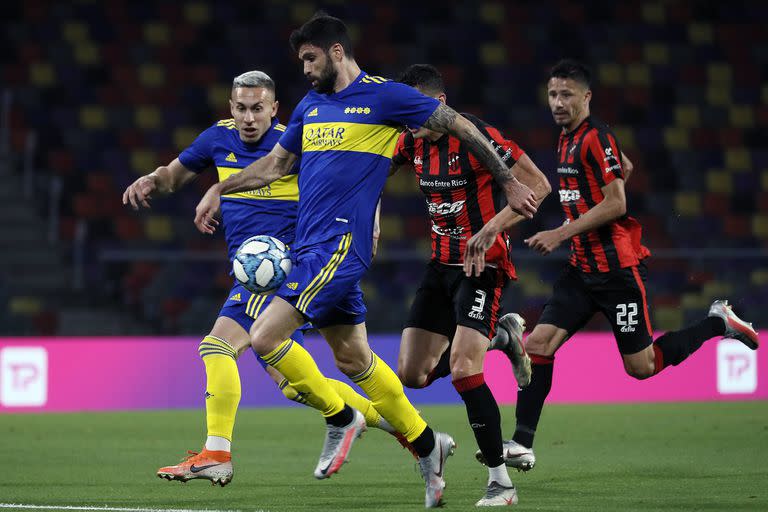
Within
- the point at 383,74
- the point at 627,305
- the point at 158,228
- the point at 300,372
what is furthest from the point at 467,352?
the point at 383,74

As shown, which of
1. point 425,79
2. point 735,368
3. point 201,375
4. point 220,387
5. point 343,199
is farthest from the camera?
point 735,368

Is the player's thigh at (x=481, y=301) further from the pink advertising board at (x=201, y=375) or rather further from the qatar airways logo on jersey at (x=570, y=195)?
the pink advertising board at (x=201, y=375)

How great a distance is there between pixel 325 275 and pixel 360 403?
6.29 ft

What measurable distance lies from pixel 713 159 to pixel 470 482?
1286 centimetres

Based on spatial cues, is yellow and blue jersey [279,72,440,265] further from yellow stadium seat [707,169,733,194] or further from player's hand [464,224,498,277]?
yellow stadium seat [707,169,733,194]

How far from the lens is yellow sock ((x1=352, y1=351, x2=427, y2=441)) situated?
6023 millimetres

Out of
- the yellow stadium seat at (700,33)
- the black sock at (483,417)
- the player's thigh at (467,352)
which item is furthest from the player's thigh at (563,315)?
the yellow stadium seat at (700,33)

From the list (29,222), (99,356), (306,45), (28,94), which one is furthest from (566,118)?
(28,94)

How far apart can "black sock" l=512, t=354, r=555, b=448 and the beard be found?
2149mm

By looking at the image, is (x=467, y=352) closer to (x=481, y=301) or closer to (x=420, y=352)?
(x=481, y=301)

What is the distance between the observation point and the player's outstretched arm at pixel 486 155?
557 cm

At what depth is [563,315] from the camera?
24.5ft

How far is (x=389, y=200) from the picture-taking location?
17.2 metres

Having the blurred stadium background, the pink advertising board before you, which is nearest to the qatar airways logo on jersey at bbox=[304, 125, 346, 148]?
the pink advertising board
